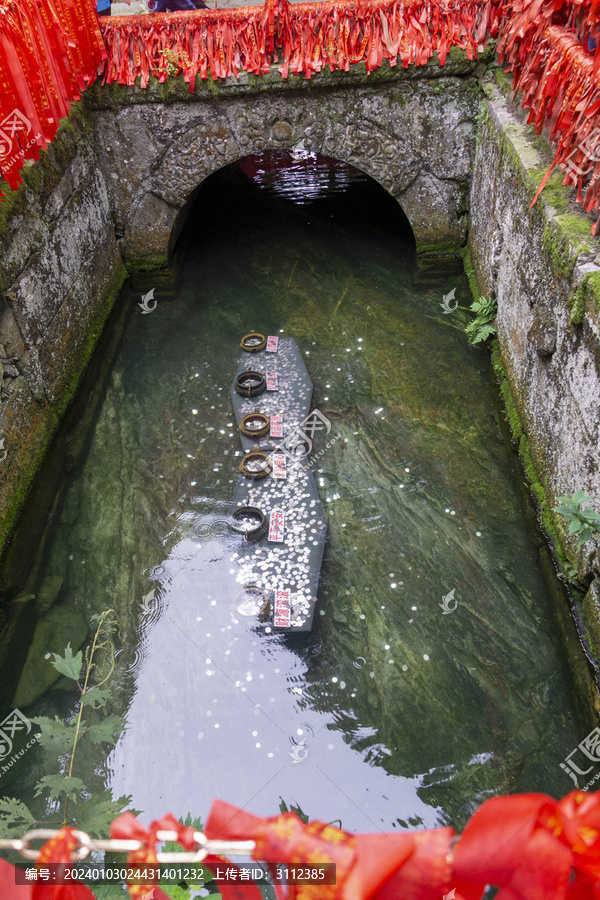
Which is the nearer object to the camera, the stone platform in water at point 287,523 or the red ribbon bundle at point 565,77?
the red ribbon bundle at point 565,77

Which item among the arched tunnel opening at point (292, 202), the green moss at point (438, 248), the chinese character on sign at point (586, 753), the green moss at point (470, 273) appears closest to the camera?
the chinese character on sign at point (586, 753)

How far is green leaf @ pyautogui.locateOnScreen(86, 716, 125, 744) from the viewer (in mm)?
3104

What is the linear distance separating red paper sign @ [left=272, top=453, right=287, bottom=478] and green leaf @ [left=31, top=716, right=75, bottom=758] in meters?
2.22

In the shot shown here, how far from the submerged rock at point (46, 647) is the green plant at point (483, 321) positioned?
4138 mm

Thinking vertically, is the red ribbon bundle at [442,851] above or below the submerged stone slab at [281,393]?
above

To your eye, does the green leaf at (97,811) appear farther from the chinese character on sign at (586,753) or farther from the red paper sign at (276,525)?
the chinese character on sign at (586,753)

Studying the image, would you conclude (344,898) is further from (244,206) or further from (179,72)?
(244,206)

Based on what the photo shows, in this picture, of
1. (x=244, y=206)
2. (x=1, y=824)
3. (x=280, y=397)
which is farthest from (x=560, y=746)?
(x=244, y=206)

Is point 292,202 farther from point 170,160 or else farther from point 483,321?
point 483,321

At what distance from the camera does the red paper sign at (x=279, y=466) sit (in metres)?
4.63

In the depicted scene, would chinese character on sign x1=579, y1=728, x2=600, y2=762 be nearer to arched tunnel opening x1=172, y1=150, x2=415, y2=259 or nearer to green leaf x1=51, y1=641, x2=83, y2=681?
green leaf x1=51, y1=641, x2=83, y2=681

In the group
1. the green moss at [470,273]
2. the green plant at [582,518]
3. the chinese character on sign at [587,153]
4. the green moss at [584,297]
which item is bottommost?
the green plant at [582,518]

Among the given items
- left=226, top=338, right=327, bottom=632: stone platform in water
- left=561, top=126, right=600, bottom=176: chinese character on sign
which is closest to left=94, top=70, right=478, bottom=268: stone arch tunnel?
left=226, top=338, right=327, bottom=632: stone platform in water

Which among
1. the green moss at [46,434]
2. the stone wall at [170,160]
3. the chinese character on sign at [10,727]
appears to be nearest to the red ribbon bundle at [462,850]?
the chinese character on sign at [10,727]
